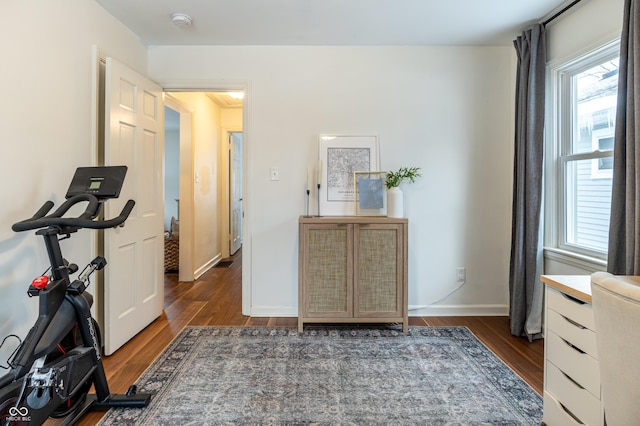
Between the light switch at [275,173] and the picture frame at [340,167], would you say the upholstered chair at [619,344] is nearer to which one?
the picture frame at [340,167]

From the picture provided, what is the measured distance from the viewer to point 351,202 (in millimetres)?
Result: 2854

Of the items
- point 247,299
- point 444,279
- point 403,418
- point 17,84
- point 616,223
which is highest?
point 17,84

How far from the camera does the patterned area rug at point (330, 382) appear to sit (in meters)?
1.60

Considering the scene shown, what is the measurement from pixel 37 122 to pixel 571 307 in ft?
9.22

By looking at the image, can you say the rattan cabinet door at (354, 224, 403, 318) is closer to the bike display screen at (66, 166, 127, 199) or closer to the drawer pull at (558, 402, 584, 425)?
the drawer pull at (558, 402, 584, 425)

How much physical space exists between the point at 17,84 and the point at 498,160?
11.2ft

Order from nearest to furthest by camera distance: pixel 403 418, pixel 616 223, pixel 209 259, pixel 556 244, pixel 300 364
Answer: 1. pixel 403 418
2. pixel 616 223
3. pixel 300 364
4. pixel 556 244
5. pixel 209 259

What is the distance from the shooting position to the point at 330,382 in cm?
188

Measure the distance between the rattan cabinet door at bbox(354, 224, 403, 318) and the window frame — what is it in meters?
1.18

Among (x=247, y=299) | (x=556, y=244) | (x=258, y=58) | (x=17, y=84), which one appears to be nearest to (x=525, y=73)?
(x=556, y=244)

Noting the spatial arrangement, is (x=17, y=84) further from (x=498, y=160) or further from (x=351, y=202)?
(x=498, y=160)

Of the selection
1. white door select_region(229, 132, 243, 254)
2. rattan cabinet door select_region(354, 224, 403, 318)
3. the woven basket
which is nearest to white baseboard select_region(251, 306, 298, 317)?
rattan cabinet door select_region(354, 224, 403, 318)

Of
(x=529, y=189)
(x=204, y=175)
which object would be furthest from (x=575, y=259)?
(x=204, y=175)

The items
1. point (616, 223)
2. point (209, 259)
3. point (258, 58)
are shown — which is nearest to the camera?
point (616, 223)
